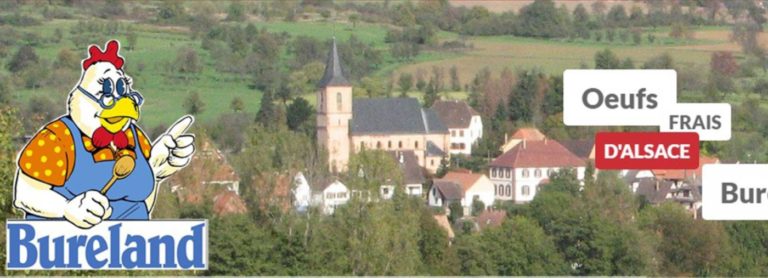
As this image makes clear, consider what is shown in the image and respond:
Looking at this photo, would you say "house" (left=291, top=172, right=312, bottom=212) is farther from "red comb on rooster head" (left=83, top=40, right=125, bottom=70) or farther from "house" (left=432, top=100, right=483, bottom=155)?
"house" (left=432, top=100, right=483, bottom=155)

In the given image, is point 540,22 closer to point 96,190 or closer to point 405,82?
point 405,82

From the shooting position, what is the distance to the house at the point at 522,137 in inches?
2495

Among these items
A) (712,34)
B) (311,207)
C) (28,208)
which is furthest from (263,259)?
(712,34)

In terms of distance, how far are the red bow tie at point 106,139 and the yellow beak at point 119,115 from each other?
16 mm

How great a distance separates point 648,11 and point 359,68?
10998mm

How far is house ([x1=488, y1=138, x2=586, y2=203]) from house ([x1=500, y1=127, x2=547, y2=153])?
0.24 m

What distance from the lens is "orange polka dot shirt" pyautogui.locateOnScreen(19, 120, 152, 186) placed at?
6.55 meters

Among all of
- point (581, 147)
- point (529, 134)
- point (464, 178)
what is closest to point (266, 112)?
point (529, 134)

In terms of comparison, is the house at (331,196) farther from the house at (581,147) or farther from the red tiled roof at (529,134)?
the red tiled roof at (529,134)

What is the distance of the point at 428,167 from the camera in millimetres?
67312

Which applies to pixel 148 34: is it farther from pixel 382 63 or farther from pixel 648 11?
pixel 648 11

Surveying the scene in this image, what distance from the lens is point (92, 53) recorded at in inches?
259

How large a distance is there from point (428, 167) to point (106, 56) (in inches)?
2388

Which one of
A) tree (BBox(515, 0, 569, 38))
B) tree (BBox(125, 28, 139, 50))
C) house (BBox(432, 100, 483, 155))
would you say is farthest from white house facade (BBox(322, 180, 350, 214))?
tree (BBox(515, 0, 569, 38))
